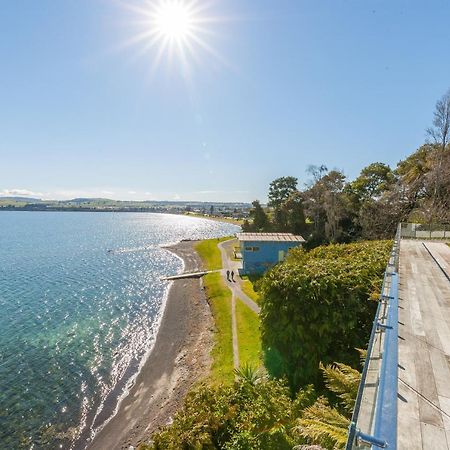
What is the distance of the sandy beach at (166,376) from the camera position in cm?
1738

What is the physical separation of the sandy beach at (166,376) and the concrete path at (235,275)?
4.03 metres

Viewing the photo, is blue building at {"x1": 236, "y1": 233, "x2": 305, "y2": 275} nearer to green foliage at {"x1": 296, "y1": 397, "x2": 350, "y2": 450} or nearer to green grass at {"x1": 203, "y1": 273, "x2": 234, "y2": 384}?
green grass at {"x1": 203, "y1": 273, "x2": 234, "y2": 384}

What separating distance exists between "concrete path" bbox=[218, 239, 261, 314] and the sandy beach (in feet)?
13.2

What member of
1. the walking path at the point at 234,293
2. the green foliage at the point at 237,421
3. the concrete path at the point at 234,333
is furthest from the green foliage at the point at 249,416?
the walking path at the point at 234,293

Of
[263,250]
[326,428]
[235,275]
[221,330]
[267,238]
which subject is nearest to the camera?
[326,428]

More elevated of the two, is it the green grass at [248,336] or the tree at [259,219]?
the tree at [259,219]

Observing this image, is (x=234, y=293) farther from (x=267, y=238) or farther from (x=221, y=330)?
(x=267, y=238)

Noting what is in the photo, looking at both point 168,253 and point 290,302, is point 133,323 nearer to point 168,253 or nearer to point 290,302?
point 290,302

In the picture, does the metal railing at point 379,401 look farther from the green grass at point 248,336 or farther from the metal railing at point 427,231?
the metal railing at point 427,231

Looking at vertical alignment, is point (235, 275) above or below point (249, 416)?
below

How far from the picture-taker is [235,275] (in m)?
43.8

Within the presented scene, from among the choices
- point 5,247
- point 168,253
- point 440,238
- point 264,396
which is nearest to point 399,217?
point 440,238

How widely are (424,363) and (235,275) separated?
37949mm

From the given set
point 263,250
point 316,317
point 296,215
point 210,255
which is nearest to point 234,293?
point 263,250
